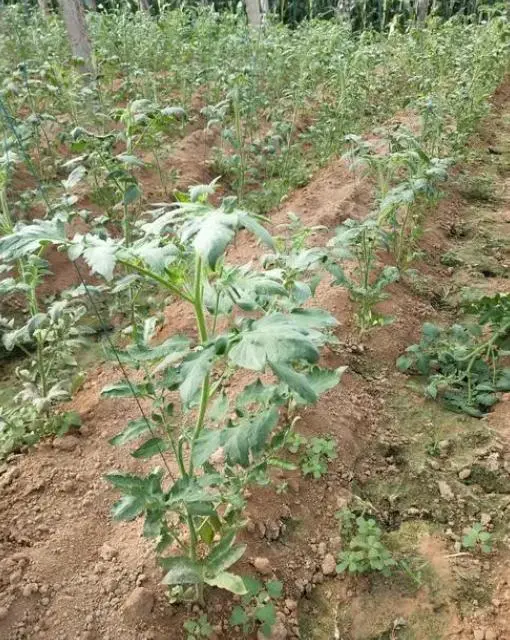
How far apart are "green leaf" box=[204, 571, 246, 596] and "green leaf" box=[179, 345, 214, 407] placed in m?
0.73

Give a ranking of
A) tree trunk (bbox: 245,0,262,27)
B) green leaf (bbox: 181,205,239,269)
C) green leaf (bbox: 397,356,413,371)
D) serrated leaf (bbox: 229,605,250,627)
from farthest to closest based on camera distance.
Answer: tree trunk (bbox: 245,0,262,27)
green leaf (bbox: 397,356,413,371)
serrated leaf (bbox: 229,605,250,627)
green leaf (bbox: 181,205,239,269)

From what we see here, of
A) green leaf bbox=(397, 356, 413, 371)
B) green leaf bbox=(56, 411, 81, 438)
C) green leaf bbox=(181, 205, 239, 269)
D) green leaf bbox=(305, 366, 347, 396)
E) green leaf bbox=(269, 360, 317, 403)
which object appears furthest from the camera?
green leaf bbox=(397, 356, 413, 371)

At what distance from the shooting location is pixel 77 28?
6660mm

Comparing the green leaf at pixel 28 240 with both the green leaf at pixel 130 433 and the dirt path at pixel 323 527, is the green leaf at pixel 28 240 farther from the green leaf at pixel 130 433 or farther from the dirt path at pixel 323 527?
the dirt path at pixel 323 527

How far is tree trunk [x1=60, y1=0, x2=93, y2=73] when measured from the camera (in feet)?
21.6

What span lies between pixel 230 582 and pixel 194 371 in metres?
0.80

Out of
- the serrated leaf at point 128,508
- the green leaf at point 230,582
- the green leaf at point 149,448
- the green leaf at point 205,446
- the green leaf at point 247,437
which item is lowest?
the green leaf at point 230,582

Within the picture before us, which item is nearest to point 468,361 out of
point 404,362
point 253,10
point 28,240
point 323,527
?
point 404,362

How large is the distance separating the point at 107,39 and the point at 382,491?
A: 7037 mm

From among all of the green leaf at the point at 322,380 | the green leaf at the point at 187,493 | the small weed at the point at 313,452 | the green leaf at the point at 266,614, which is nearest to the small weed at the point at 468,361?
the small weed at the point at 313,452

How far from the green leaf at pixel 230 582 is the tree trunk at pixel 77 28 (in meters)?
6.11

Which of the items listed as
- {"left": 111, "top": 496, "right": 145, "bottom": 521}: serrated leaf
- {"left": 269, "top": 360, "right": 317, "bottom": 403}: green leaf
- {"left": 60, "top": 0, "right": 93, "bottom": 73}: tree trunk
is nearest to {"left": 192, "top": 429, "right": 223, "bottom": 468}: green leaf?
{"left": 111, "top": 496, "right": 145, "bottom": 521}: serrated leaf

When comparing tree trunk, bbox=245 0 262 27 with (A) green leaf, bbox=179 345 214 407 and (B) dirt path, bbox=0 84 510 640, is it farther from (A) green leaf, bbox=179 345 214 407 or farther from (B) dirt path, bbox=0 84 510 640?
(A) green leaf, bbox=179 345 214 407

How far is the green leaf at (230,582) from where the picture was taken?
1.76m
